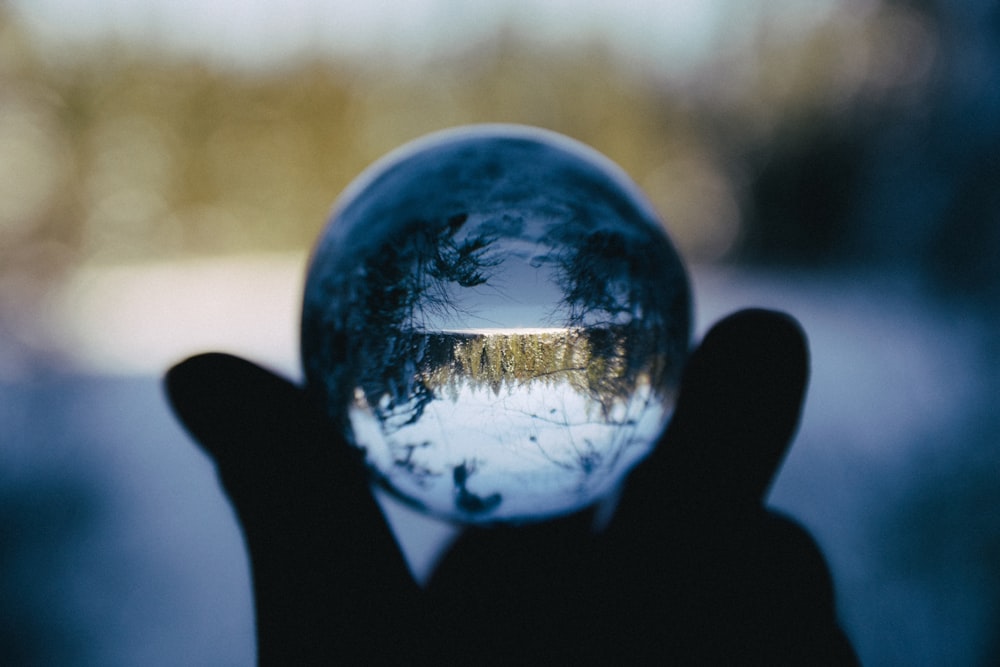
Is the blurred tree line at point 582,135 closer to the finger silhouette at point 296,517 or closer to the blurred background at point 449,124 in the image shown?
the blurred background at point 449,124

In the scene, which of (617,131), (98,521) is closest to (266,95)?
(617,131)

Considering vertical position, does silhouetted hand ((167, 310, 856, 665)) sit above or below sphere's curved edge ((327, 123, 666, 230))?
below

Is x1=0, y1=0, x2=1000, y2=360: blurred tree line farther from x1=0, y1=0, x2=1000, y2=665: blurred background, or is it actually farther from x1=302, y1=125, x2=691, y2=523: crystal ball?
x1=302, y1=125, x2=691, y2=523: crystal ball

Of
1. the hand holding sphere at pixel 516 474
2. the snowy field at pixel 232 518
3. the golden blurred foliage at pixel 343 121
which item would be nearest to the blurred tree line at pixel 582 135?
the golden blurred foliage at pixel 343 121

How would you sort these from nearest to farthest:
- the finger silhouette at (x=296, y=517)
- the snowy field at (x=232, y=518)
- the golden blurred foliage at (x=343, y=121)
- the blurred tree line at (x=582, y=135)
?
the finger silhouette at (x=296, y=517) < the snowy field at (x=232, y=518) < the blurred tree line at (x=582, y=135) < the golden blurred foliage at (x=343, y=121)

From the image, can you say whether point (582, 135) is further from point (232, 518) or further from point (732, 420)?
point (732, 420)

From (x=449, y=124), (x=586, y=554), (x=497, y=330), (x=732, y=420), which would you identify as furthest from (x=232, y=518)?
(x=449, y=124)

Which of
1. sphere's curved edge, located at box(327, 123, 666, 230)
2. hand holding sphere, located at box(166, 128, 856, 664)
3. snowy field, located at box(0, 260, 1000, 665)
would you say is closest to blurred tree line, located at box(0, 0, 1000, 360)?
snowy field, located at box(0, 260, 1000, 665)

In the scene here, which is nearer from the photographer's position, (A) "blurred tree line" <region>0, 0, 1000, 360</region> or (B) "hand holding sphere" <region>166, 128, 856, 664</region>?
(B) "hand holding sphere" <region>166, 128, 856, 664</region>
